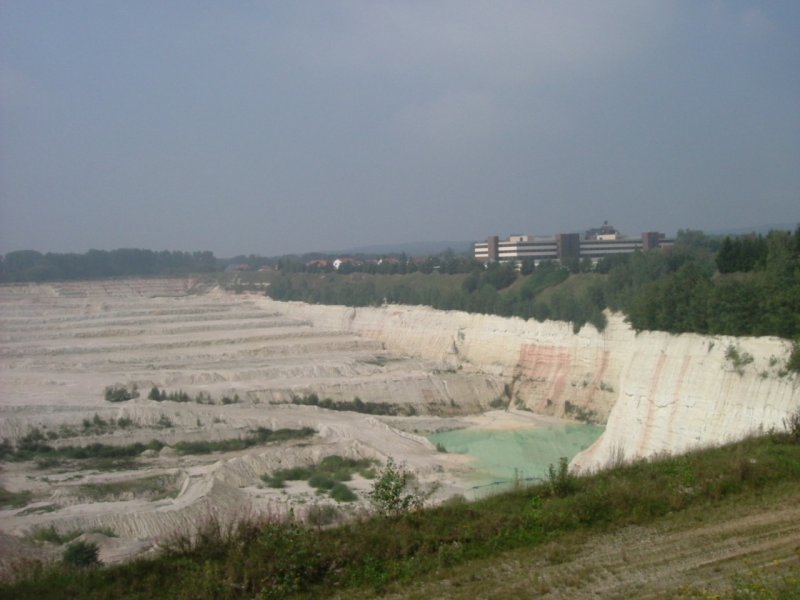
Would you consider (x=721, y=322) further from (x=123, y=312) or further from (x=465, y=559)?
(x=123, y=312)

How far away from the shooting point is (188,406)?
107 ft

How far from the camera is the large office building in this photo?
83188 millimetres

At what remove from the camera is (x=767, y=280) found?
20.9 m

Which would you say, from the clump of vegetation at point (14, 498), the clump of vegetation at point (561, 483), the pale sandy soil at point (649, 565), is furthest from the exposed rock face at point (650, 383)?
the clump of vegetation at point (14, 498)

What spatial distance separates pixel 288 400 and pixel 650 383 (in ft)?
64.2

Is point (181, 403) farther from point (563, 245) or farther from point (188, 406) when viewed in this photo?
point (563, 245)

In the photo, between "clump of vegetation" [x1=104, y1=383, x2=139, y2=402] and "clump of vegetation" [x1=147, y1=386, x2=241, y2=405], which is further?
"clump of vegetation" [x1=147, y1=386, x2=241, y2=405]

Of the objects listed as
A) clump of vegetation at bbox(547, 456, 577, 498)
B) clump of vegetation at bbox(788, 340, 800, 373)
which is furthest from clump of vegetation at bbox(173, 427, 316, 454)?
clump of vegetation at bbox(547, 456, 577, 498)

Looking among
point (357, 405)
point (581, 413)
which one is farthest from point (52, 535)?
point (581, 413)

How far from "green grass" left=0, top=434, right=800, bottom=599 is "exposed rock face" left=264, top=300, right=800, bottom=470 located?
2392mm

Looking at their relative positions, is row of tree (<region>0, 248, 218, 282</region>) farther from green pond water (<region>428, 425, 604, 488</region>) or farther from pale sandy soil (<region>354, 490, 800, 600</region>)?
pale sandy soil (<region>354, 490, 800, 600</region>)

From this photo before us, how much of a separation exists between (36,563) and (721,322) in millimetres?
17449

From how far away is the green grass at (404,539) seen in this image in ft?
21.4

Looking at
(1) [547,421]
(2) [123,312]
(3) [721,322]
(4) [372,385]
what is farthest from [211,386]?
(2) [123,312]
